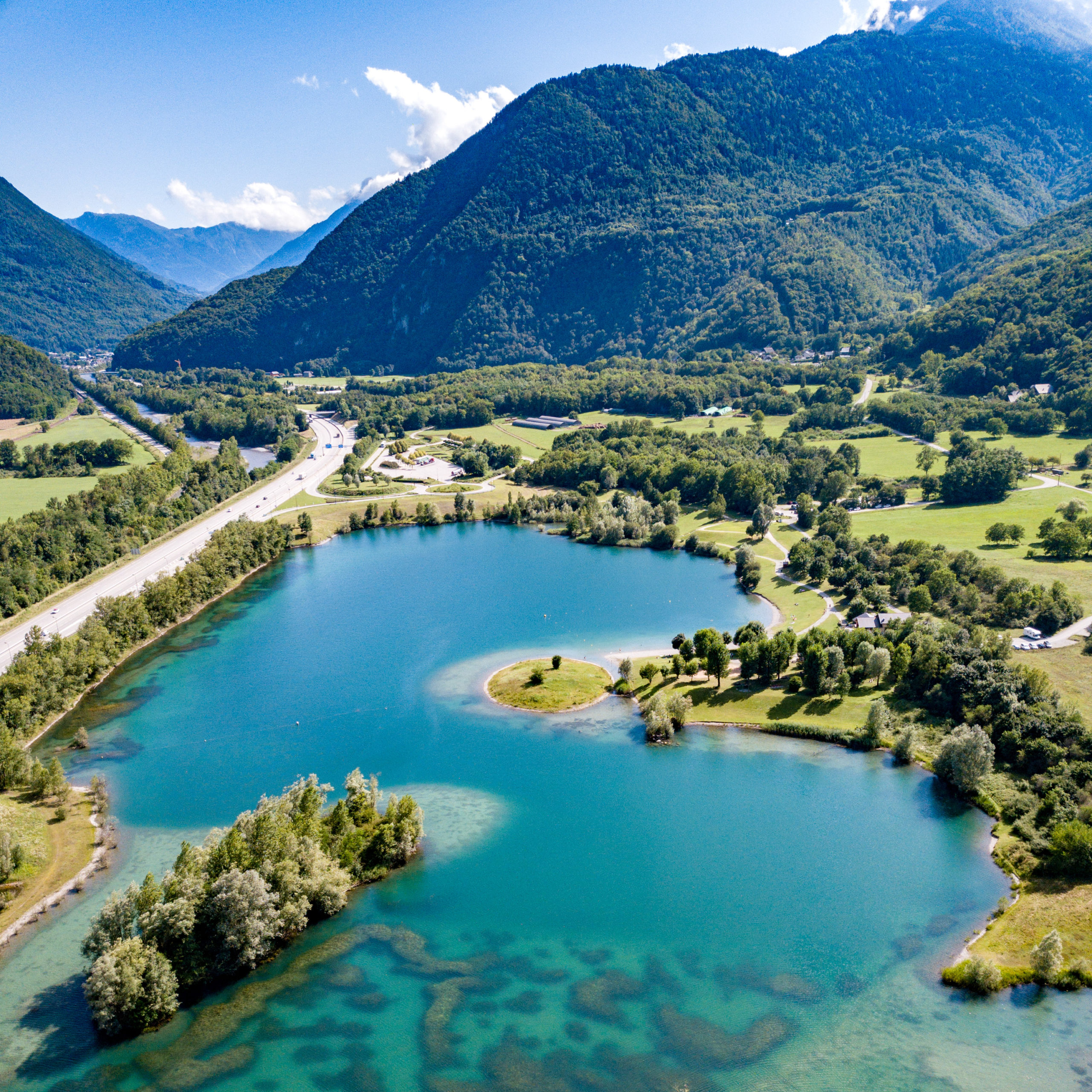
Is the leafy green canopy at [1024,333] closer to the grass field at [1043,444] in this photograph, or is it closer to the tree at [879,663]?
the grass field at [1043,444]

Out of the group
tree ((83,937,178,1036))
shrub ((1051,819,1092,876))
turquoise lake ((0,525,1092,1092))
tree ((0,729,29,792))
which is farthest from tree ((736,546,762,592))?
tree ((0,729,29,792))

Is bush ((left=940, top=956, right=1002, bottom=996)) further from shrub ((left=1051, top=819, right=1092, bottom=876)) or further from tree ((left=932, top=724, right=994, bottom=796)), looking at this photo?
tree ((left=932, top=724, right=994, bottom=796))

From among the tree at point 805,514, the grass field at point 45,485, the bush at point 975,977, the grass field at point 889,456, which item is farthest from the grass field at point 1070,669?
the grass field at point 45,485

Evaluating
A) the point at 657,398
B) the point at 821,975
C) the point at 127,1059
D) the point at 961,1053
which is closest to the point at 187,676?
the point at 127,1059

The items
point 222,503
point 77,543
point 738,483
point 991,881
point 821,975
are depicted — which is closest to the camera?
point 821,975

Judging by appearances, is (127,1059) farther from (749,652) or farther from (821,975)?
(749,652)

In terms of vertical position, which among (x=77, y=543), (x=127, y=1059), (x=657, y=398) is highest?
(x=657, y=398)

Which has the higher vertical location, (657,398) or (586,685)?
(657,398)
